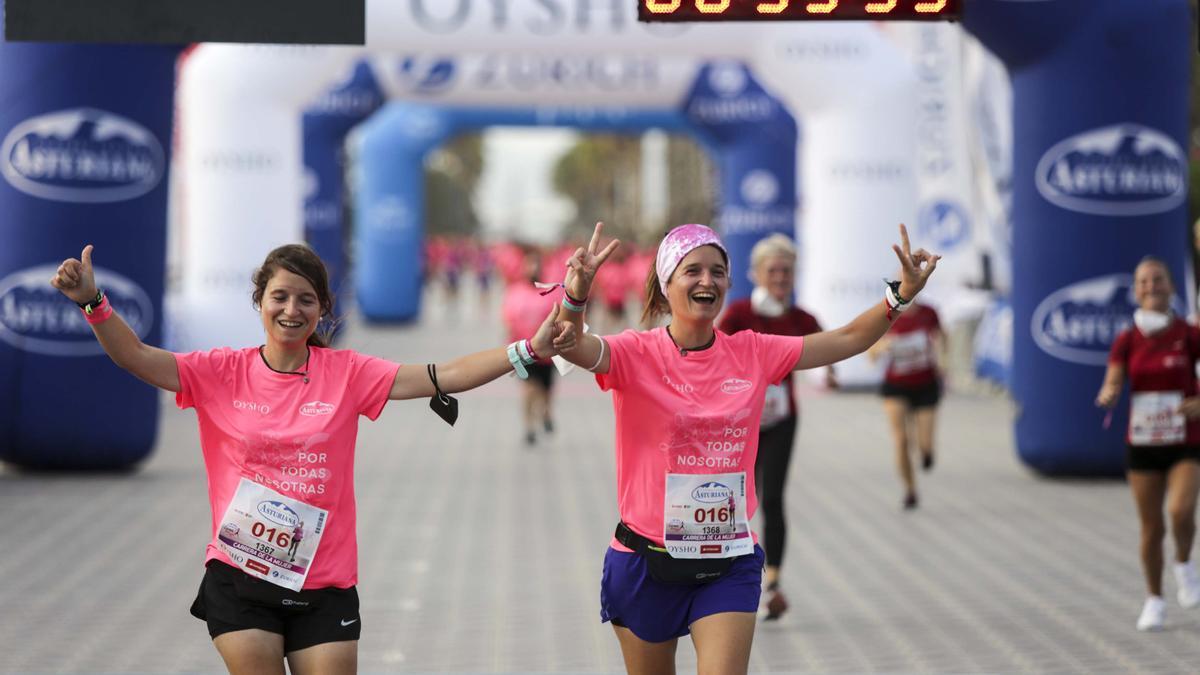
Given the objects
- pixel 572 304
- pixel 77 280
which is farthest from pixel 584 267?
pixel 77 280

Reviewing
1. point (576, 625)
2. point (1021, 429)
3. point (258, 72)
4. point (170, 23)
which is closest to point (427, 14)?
point (258, 72)

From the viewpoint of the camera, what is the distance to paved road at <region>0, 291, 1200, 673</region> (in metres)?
7.14

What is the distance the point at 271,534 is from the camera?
4219mm

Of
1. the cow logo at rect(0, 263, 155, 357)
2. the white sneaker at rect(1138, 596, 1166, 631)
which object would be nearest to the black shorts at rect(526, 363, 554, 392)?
the cow logo at rect(0, 263, 155, 357)

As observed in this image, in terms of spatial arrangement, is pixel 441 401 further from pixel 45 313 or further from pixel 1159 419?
pixel 45 313

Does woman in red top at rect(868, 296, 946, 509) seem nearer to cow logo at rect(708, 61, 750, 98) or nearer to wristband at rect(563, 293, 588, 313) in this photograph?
wristband at rect(563, 293, 588, 313)

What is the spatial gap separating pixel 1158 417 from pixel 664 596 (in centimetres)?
363

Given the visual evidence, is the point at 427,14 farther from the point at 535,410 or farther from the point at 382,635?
the point at 382,635

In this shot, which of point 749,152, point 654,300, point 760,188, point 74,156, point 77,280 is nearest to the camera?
point 77,280

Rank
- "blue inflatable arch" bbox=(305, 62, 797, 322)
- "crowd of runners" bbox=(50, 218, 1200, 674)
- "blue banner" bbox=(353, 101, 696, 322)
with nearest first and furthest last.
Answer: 1. "crowd of runners" bbox=(50, 218, 1200, 674)
2. "blue inflatable arch" bbox=(305, 62, 797, 322)
3. "blue banner" bbox=(353, 101, 696, 322)

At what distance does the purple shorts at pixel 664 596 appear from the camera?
462 centimetres

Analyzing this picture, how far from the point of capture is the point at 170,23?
5605mm

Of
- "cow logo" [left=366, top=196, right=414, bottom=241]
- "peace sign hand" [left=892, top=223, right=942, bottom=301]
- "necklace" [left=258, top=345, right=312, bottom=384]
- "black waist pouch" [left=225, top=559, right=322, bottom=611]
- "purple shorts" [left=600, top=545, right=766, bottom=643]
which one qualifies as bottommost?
"purple shorts" [left=600, top=545, right=766, bottom=643]

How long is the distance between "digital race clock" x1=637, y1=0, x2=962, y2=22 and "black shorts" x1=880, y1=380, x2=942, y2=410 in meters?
5.49
